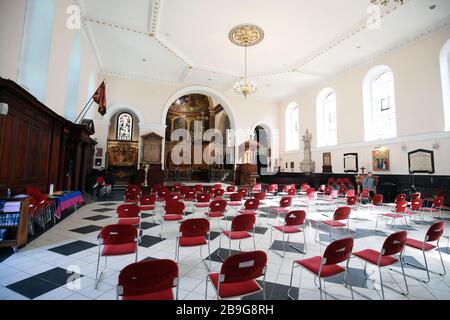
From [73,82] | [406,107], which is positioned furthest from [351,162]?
[73,82]

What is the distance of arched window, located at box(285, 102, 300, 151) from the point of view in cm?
1509

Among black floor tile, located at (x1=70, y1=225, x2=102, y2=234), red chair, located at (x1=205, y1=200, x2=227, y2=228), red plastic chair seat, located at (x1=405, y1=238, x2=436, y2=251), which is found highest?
red chair, located at (x1=205, y1=200, x2=227, y2=228)

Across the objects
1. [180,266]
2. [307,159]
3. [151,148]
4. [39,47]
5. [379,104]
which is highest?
[379,104]

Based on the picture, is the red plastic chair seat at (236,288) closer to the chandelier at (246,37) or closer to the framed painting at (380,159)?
the chandelier at (246,37)

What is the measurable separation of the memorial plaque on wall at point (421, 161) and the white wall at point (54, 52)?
12730mm

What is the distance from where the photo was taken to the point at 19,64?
4820 millimetres

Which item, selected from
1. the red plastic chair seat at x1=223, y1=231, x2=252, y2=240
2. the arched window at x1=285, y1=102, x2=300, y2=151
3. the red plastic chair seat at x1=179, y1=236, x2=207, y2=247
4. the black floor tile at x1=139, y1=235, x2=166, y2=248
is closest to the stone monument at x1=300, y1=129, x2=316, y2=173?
the arched window at x1=285, y1=102, x2=300, y2=151

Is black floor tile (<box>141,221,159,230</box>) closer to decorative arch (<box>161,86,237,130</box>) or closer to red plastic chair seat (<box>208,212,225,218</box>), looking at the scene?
red plastic chair seat (<box>208,212,225,218</box>)

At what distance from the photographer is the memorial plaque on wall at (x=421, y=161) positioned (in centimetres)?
780

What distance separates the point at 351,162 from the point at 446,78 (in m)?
4.70

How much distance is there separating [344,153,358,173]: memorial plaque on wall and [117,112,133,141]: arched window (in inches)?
578

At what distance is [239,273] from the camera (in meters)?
1.65

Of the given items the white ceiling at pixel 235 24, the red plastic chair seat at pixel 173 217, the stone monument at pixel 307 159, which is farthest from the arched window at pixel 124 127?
the red plastic chair seat at pixel 173 217

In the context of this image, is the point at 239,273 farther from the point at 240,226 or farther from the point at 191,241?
the point at 240,226
